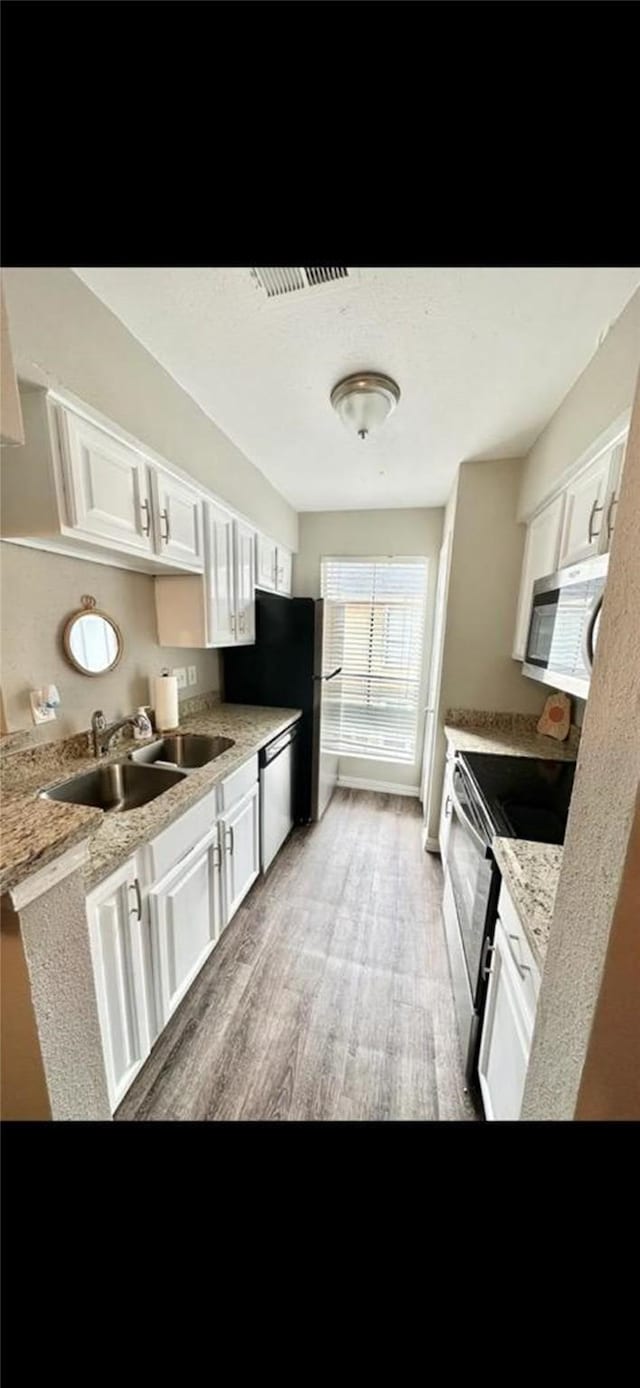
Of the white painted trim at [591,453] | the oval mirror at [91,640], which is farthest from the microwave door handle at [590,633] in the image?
the oval mirror at [91,640]

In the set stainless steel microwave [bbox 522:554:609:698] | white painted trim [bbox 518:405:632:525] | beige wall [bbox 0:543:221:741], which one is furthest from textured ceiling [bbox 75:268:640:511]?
beige wall [bbox 0:543:221:741]

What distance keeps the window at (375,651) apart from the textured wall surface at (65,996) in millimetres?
2477

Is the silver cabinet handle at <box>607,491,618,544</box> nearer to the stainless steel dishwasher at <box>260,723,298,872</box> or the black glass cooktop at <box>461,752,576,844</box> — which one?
the black glass cooktop at <box>461,752,576,844</box>

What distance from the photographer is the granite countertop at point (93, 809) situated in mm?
541

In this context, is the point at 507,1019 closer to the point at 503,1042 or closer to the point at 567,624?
the point at 503,1042

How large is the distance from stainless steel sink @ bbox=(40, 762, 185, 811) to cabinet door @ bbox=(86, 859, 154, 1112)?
0.45 meters

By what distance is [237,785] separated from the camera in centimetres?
180

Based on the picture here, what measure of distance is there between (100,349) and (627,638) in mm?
1783

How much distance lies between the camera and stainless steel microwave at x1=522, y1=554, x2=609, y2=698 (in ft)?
4.32

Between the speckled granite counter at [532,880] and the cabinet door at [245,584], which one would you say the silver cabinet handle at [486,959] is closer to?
the speckled granite counter at [532,880]

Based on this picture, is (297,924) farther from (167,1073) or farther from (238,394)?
(238,394)

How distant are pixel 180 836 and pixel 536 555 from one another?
6.91 feet
